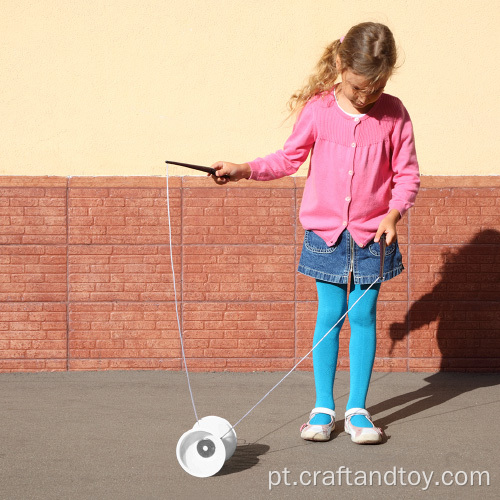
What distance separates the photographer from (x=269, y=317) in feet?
14.8

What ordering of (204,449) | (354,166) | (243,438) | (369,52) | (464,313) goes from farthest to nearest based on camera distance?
1. (464,313)
2. (243,438)
3. (354,166)
4. (369,52)
5. (204,449)

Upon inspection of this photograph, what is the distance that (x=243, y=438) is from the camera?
3.18 meters

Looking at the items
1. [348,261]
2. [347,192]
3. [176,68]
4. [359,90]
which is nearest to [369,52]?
[359,90]

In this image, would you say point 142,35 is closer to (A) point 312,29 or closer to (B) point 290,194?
(A) point 312,29

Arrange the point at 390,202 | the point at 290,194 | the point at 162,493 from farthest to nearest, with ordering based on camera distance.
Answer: the point at 290,194, the point at 390,202, the point at 162,493

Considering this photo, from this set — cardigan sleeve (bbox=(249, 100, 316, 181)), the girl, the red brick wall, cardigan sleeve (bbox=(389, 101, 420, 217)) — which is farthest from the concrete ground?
cardigan sleeve (bbox=(249, 100, 316, 181))

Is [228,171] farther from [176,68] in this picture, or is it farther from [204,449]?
[176,68]

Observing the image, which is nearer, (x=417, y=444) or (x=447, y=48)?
(x=417, y=444)

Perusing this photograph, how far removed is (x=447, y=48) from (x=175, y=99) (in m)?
1.67

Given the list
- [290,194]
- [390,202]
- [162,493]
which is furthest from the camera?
[290,194]

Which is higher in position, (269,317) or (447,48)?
(447,48)

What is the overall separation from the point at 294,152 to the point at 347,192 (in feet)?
0.99

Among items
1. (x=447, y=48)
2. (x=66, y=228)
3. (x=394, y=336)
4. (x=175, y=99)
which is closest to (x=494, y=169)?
(x=447, y=48)

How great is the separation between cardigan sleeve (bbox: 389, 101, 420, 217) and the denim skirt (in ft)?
0.72
